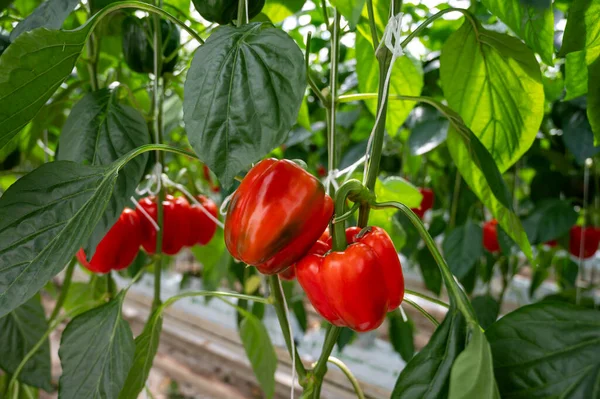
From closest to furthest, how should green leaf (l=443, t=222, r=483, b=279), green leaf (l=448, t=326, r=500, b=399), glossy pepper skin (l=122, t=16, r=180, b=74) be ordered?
green leaf (l=448, t=326, r=500, b=399)
glossy pepper skin (l=122, t=16, r=180, b=74)
green leaf (l=443, t=222, r=483, b=279)

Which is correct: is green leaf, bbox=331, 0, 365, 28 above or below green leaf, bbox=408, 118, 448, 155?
above

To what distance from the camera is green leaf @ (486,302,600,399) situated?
0.30m

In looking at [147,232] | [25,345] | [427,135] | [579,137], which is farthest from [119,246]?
[579,137]

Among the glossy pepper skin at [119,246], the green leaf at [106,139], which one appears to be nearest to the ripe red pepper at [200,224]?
the glossy pepper skin at [119,246]

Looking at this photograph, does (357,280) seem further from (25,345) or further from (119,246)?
(25,345)

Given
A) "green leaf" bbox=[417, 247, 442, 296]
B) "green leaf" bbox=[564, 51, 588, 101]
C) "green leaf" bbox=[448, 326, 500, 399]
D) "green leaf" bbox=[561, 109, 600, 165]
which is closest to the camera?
"green leaf" bbox=[448, 326, 500, 399]

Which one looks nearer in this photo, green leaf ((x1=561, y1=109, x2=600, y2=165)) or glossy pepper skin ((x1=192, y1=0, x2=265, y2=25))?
glossy pepper skin ((x1=192, y1=0, x2=265, y2=25))

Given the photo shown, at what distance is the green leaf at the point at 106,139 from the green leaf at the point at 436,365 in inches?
10.4

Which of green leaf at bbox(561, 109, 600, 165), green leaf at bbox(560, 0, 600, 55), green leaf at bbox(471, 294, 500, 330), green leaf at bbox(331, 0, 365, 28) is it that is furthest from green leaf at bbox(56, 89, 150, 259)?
green leaf at bbox(471, 294, 500, 330)

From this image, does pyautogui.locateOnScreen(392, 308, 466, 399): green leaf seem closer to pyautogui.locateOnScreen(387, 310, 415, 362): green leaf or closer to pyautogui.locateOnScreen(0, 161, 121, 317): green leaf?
pyautogui.locateOnScreen(0, 161, 121, 317): green leaf

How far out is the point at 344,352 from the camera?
6.16 ft

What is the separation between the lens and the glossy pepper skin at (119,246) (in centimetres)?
56

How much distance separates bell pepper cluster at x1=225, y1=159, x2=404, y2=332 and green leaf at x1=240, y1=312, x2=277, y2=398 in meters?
0.32

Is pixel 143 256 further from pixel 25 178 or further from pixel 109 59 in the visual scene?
pixel 25 178
